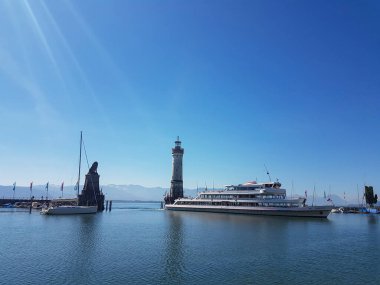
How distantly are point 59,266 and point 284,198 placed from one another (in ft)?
251

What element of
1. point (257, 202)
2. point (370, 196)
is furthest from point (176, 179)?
point (370, 196)

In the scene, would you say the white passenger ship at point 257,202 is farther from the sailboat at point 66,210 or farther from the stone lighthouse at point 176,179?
the sailboat at point 66,210

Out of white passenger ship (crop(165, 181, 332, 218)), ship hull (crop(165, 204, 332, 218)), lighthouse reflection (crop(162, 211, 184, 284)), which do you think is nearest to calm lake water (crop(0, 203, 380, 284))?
lighthouse reflection (crop(162, 211, 184, 284))

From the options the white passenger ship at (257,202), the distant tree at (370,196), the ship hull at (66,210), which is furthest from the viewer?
the distant tree at (370,196)

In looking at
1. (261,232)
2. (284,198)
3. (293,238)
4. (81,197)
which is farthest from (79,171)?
(293,238)

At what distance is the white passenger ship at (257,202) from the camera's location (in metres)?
90.4

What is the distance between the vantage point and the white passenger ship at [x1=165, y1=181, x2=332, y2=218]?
90.4 metres

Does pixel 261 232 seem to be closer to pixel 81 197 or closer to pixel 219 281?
pixel 219 281

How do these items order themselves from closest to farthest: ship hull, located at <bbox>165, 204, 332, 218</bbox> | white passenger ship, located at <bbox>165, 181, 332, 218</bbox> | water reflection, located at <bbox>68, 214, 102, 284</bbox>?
water reflection, located at <bbox>68, 214, 102, 284</bbox> < ship hull, located at <bbox>165, 204, 332, 218</bbox> < white passenger ship, located at <bbox>165, 181, 332, 218</bbox>

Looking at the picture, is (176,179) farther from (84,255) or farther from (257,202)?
(84,255)

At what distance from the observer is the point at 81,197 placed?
122 meters

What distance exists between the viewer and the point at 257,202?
3927 inches

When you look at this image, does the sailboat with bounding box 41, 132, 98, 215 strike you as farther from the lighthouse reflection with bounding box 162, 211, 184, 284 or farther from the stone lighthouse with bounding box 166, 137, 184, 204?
the lighthouse reflection with bounding box 162, 211, 184, 284

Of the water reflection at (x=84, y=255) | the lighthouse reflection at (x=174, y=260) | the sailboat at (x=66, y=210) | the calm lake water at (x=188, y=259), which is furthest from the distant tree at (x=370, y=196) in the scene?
the water reflection at (x=84, y=255)
